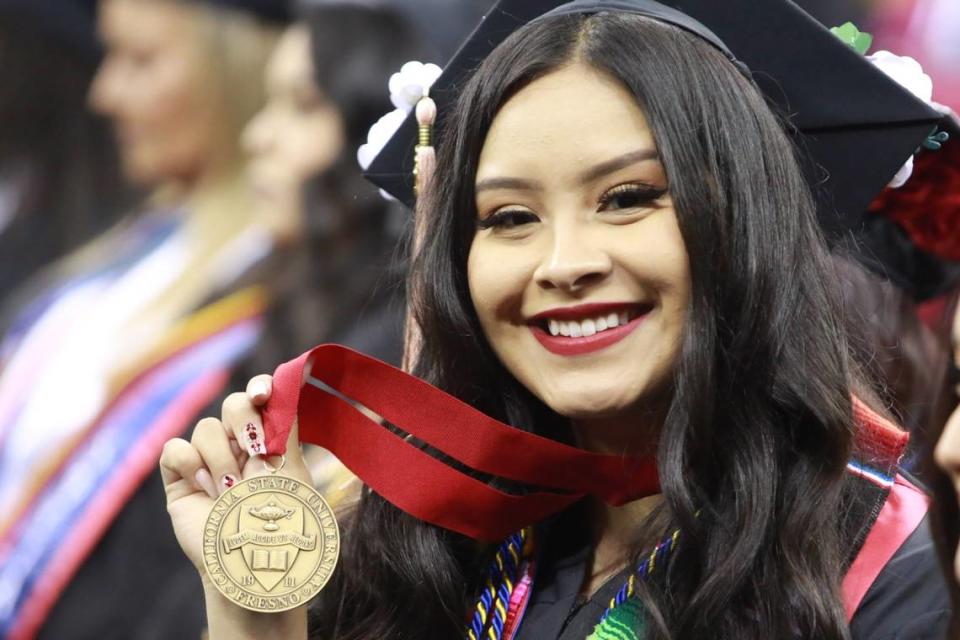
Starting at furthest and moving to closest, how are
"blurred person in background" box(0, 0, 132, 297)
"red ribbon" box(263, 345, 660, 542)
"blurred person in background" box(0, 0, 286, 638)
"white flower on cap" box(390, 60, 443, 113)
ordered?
"blurred person in background" box(0, 0, 132, 297), "blurred person in background" box(0, 0, 286, 638), "white flower on cap" box(390, 60, 443, 113), "red ribbon" box(263, 345, 660, 542)

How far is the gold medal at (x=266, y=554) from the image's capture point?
217 cm

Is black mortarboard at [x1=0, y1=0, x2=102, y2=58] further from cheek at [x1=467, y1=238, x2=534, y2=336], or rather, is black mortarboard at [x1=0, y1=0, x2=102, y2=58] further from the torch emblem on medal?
the torch emblem on medal

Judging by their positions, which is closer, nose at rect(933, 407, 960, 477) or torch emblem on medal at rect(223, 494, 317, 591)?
nose at rect(933, 407, 960, 477)

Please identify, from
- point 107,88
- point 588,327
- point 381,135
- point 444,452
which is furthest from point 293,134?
point 588,327

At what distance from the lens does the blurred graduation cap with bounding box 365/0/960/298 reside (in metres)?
2.39

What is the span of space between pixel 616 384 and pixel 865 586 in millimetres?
395

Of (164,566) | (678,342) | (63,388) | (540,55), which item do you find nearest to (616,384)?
(678,342)

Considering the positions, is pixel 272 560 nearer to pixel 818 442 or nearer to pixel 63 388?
pixel 818 442

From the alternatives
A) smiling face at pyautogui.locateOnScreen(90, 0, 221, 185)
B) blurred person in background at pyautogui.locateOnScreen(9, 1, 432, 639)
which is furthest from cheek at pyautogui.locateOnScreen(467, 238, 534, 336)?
smiling face at pyautogui.locateOnScreen(90, 0, 221, 185)

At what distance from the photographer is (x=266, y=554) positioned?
2.18 meters

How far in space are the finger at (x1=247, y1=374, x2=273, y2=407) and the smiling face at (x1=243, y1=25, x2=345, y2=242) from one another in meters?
2.00

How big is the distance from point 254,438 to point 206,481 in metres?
0.10

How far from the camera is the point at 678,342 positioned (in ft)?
7.41

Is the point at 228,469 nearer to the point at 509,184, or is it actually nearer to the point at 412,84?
the point at 509,184
